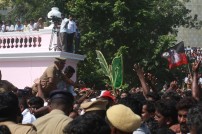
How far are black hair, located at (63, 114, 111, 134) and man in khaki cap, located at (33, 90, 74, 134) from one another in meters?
1.00

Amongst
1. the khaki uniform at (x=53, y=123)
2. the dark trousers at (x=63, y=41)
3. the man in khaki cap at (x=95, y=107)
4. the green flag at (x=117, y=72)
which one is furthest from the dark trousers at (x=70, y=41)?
the khaki uniform at (x=53, y=123)

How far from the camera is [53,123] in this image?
5.33m

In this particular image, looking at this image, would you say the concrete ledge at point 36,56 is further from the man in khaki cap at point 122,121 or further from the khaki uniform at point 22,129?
the khaki uniform at point 22,129

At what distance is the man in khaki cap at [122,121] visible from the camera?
487 centimetres

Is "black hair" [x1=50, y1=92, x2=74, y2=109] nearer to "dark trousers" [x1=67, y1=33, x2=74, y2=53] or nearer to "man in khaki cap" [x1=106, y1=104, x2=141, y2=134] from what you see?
"man in khaki cap" [x1=106, y1=104, x2=141, y2=134]

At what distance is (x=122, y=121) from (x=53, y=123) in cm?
73

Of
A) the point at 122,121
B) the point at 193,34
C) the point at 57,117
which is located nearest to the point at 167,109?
the point at 57,117

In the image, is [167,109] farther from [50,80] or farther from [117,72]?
[117,72]

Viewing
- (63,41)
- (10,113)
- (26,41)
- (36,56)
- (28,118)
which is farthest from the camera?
(26,41)

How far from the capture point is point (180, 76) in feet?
90.9

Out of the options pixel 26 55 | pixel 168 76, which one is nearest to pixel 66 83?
pixel 26 55

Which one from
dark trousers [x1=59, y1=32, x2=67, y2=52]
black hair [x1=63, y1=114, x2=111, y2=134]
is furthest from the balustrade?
black hair [x1=63, y1=114, x2=111, y2=134]

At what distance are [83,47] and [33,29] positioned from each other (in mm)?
4117

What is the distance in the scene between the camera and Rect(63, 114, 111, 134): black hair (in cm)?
417
